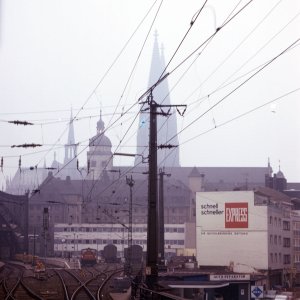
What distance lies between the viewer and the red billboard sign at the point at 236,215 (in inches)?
2968

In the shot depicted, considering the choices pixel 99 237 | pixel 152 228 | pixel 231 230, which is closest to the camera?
pixel 152 228

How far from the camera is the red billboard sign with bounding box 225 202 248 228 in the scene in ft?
247

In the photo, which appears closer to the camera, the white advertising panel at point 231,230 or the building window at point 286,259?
the white advertising panel at point 231,230

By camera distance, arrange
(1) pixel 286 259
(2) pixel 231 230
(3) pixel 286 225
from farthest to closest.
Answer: (3) pixel 286 225 < (1) pixel 286 259 < (2) pixel 231 230

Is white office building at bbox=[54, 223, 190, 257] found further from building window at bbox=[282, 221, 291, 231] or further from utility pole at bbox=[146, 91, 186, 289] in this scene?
A: utility pole at bbox=[146, 91, 186, 289]

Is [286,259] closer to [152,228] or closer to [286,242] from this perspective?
[286,242]

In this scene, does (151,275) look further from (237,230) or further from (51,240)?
(51,240)

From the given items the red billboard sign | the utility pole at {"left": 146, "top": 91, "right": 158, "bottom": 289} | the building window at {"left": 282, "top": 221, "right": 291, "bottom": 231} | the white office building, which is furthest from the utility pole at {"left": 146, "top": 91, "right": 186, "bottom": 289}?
the white office building

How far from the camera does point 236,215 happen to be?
76125mm

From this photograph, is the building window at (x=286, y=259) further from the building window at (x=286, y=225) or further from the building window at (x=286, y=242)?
the building window at (x=286, y=225)

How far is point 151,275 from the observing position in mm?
22406

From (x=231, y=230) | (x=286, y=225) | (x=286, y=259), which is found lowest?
(x=286, y=259)

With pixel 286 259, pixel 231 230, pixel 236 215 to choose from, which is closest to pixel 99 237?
pixel 286 259

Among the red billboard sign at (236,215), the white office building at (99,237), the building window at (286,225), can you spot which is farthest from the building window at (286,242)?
the white office building at (99,237)
